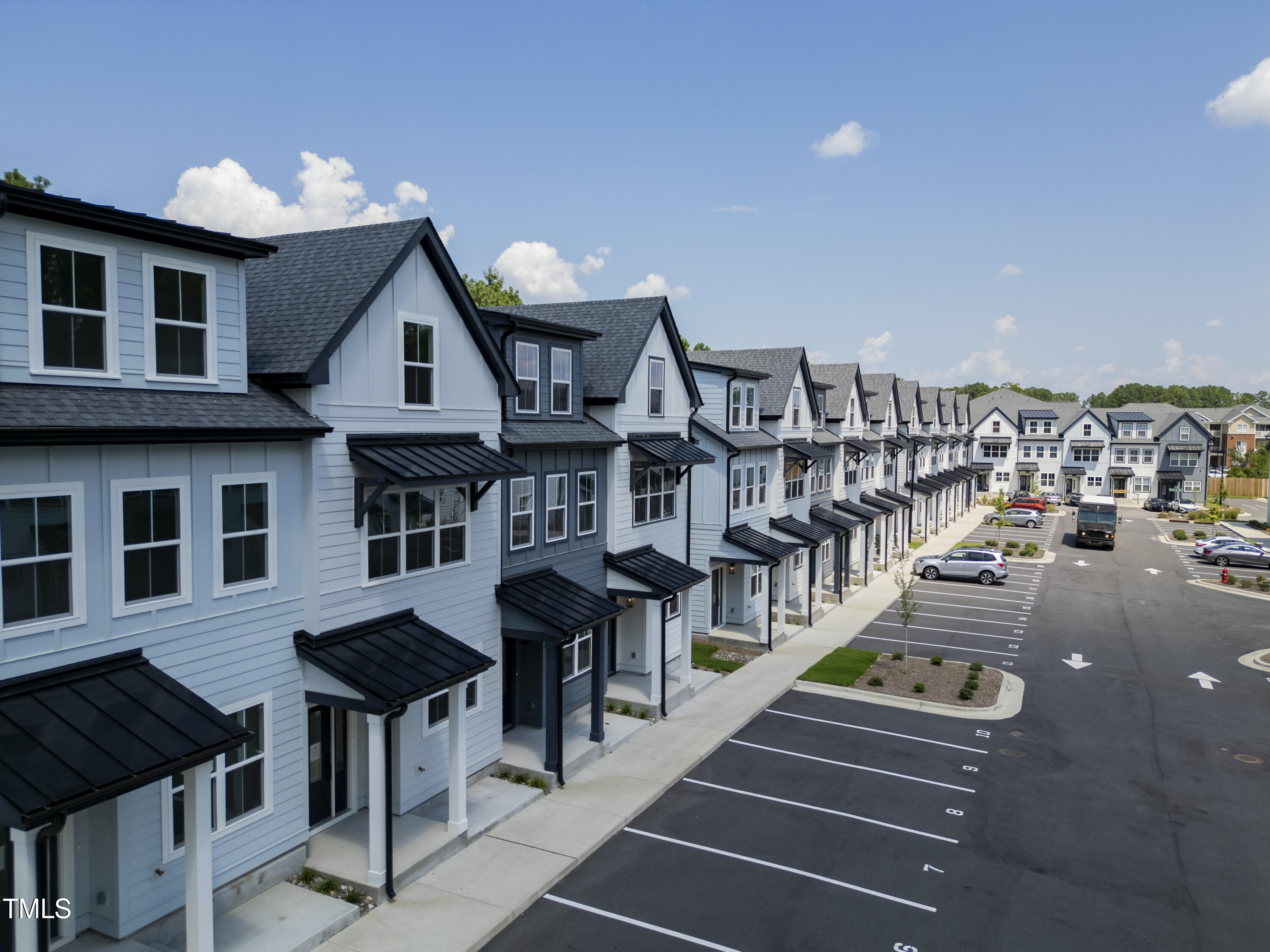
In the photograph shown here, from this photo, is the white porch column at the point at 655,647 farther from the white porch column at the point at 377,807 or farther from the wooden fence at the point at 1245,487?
the wooden fence at the point at 1245,487

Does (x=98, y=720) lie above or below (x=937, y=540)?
above

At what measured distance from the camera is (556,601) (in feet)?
57.0

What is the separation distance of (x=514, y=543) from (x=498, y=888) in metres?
6.97

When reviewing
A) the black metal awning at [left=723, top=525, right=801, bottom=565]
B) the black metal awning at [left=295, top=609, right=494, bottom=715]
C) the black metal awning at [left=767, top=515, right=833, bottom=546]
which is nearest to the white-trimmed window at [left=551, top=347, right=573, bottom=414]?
the black metal awning at [left=295, top=609, right=494, bottom=715]

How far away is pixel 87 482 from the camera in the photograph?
9711mm

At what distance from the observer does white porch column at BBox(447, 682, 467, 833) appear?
1394 centimetres

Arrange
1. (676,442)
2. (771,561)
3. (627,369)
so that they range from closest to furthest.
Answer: (627,369) < (676,442) < (771,561)

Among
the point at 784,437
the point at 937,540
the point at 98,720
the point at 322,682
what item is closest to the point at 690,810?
the point at 322,682

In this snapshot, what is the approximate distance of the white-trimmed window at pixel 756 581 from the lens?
2995 cm

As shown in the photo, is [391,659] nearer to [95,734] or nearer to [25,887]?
[95,734]

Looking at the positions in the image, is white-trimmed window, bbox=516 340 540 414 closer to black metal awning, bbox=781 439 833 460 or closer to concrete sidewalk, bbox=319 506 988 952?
concrete sidewalk, bbox=319 506 988 952

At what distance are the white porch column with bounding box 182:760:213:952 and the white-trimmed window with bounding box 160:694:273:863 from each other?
2.45 feet

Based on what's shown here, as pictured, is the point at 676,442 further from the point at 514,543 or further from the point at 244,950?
the point at 244,950

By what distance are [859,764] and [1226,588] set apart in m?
33.8
